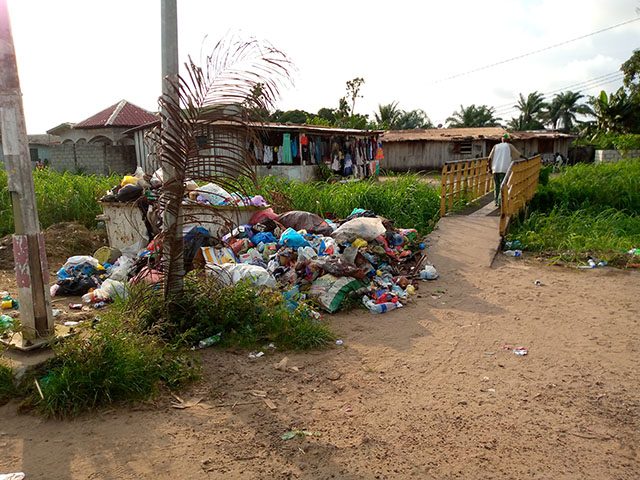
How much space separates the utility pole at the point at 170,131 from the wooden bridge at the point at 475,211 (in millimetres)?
4120

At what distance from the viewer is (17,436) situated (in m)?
2.94

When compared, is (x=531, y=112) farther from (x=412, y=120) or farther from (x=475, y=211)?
(x=475, y=211)

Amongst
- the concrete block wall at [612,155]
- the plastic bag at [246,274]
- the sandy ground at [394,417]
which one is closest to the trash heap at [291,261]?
the plastic bag at [246,274]

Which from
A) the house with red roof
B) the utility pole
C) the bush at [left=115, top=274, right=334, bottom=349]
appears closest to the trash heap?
the bush at [left=115, top=274, right=334, bottom=349]

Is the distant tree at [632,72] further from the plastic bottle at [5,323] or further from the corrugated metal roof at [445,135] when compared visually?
the plastic bottle at [5,323]

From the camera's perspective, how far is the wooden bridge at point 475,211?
760cm

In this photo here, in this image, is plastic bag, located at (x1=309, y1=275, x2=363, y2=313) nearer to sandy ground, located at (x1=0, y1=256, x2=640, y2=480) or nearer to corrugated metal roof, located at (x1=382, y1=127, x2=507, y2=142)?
sandy ground, located at (x1=0, y1=256, x2=640, y2=480)

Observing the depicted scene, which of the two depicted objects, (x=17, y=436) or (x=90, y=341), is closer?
(x=17, y=436)

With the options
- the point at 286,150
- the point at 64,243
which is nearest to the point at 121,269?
the point at 64,243

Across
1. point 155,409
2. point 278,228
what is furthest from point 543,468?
point 278,228

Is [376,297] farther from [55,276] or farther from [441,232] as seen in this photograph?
[55,276]

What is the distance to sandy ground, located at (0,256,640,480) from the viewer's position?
268 centimetres

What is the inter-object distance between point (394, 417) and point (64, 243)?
6644 mm

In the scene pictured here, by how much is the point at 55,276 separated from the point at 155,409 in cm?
460
